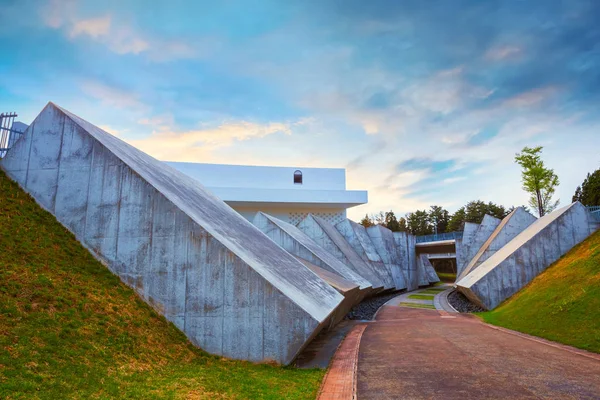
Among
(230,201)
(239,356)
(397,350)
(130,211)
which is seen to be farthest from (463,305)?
(230,201)

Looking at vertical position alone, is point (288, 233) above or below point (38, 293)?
above

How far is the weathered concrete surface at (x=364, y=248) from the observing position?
3341cm

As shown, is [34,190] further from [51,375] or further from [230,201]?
[230,201]

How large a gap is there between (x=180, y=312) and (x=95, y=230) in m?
3.36

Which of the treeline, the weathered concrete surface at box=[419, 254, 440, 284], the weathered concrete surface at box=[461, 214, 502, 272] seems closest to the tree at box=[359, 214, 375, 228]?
the treeline

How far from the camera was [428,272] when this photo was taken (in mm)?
52156

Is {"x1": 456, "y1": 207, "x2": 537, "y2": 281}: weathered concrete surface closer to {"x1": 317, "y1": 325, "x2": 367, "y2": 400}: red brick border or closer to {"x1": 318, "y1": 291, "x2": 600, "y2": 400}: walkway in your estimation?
{"x1": 318, "y1": 291, "x2": 600, "y2": 400}: walkway

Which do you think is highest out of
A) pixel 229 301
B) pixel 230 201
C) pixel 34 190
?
pixel 230 201

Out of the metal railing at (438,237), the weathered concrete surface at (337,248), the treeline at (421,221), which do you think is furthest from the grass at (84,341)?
the treeline at (421,221)

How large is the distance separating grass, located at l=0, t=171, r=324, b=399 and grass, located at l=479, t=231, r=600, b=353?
8376mm

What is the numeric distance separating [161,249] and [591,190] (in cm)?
4778

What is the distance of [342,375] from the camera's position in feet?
28.8

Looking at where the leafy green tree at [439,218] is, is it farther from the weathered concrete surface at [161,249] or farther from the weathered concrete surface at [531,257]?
the weathered concrete surface at [161,249]

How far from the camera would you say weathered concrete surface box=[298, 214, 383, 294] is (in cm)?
2883
